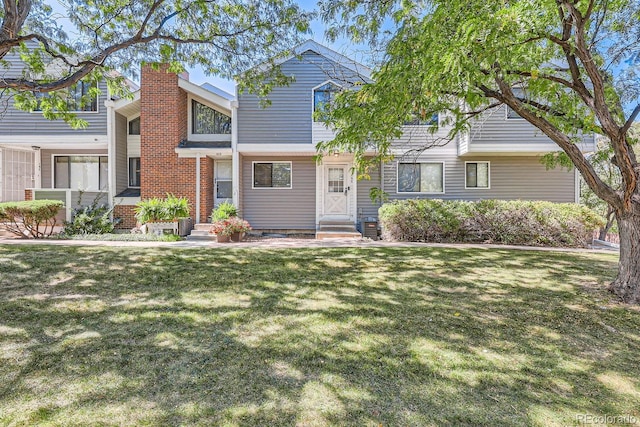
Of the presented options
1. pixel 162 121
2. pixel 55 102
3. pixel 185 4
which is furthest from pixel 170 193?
pixel 185 4

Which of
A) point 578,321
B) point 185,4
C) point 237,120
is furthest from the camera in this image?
point 237,120

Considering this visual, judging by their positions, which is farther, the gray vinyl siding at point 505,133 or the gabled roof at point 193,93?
the gabled roof at point 193,93

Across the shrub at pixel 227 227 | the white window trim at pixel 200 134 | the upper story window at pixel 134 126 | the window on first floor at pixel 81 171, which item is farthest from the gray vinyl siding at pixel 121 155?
the shrub at pixel 227 227

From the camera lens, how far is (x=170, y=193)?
42.3 ft

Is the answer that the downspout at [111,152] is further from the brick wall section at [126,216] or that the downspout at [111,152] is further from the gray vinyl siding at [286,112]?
the gray vinyl siding at [286,112]

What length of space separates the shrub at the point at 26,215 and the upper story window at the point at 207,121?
5.63 m

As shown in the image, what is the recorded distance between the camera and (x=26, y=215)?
394 inches

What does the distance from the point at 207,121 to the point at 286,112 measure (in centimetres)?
350

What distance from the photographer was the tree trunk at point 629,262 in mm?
4594

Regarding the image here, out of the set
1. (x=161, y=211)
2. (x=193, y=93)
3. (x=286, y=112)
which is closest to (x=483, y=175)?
(x=286, y=112)

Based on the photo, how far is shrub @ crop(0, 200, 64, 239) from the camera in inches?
390

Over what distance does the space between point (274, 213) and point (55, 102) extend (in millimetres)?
7639

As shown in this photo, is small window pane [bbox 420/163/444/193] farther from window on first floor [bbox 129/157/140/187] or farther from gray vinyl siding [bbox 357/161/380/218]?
window on first floor [bbox 129/157/140/187]

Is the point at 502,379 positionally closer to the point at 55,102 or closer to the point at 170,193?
the point at 55,102
